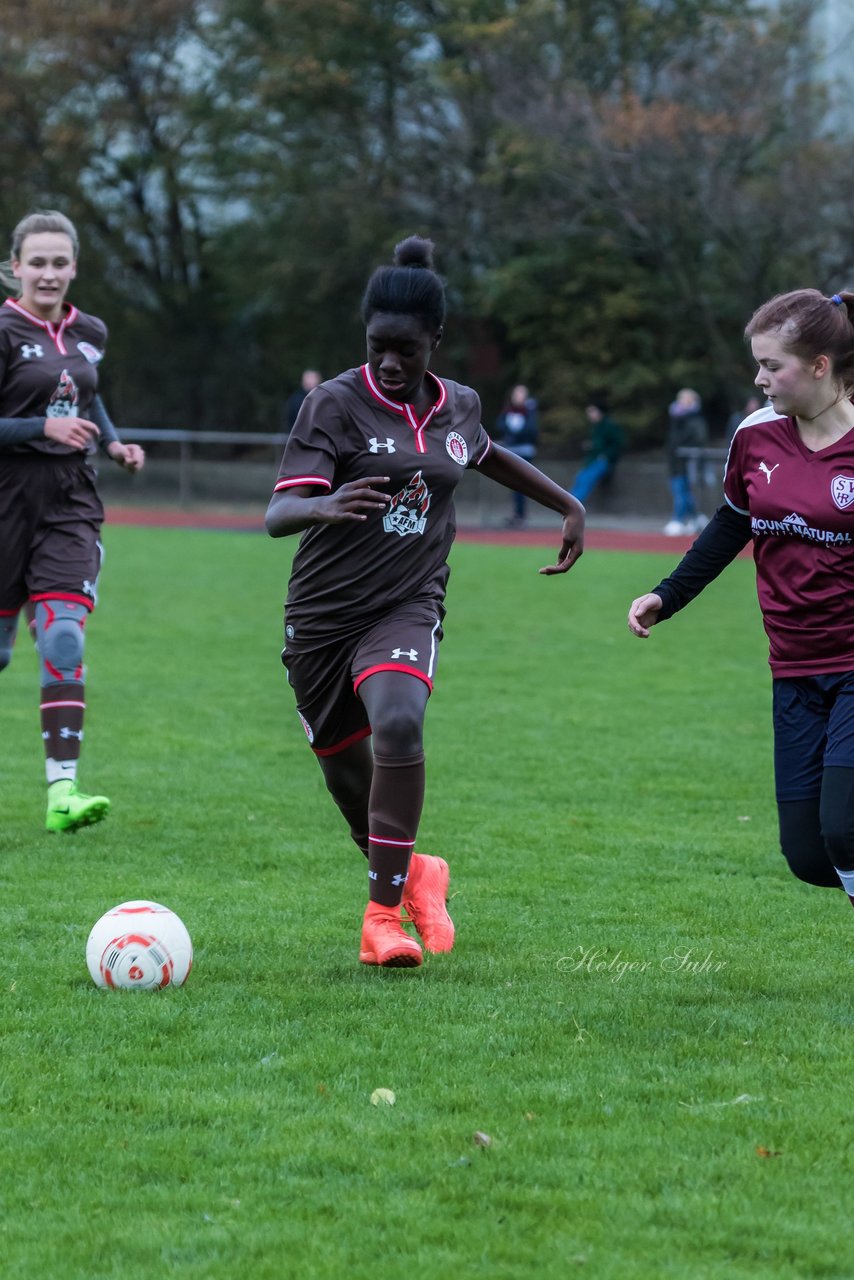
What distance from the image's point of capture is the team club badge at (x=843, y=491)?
4.61 metres

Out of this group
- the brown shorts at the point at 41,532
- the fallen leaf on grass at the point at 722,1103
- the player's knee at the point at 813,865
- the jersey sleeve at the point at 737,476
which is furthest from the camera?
the brown shorts at the point at 41,532

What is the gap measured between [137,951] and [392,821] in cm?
81

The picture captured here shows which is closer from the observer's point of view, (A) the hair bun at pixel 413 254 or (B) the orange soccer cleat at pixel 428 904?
(A) the hair bun at pixel 413 254

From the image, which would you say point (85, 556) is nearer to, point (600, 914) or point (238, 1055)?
point (600, 914)

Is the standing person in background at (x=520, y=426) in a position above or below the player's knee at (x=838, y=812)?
above

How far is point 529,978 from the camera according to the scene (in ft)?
16.5

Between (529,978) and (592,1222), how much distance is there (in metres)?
1.74

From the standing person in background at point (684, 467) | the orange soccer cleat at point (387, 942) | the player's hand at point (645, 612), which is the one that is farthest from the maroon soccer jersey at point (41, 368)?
the standing person in background at point (684, 467)

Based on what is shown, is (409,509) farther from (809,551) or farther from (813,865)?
(813,865)

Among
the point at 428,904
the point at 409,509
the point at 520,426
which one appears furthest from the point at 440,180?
the point at 428,904

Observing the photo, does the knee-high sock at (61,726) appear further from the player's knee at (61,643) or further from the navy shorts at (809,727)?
the navy shorts at (809,727)

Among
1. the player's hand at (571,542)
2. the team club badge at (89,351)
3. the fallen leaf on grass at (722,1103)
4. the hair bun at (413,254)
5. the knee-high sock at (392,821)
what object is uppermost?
the hair bun at (413,254)

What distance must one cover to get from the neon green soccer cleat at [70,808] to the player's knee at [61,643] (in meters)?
0.44

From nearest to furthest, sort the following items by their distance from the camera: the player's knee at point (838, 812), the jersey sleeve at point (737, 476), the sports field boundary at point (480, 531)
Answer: the player's knee at point (838, 812), the jersey sleeve at point (737, 476), the sports field boundary at point (480, 531)
